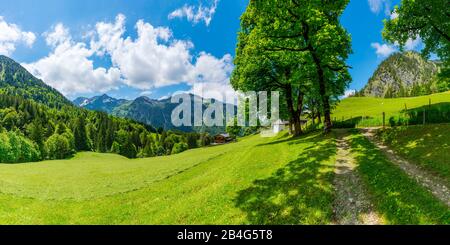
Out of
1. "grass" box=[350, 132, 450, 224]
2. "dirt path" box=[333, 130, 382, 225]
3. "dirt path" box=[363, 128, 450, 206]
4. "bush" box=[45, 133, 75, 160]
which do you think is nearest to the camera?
"grass" box=[350, 132, 450, 224]

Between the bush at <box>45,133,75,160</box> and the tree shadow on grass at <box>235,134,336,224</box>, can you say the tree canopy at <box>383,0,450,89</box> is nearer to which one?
the tree shadow on grass at <box>235,134,336,224</box>

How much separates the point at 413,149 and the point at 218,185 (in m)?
15.1

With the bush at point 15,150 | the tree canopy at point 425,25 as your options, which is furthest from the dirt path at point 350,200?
the bush at point 15,150

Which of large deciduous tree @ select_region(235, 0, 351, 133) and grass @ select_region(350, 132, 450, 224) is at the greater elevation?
large deciduous tree @ select_region(235, 0, 351, 133)

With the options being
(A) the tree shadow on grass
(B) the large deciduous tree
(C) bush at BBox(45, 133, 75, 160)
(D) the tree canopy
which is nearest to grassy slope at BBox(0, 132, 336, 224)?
(A) the tree shadow on grass

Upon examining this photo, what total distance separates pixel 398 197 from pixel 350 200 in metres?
2.10

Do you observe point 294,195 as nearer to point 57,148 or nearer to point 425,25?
point 425,25

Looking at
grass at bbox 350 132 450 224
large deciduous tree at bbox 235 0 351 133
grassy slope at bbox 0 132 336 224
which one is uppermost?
large deciduous tree at bbox 235 0 351 133

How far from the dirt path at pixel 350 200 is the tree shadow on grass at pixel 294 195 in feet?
1.34

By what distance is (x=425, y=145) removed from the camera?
20719 mm

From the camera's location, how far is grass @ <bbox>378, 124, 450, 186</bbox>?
1645cm

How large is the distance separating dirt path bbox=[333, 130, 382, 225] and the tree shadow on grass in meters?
0.41
